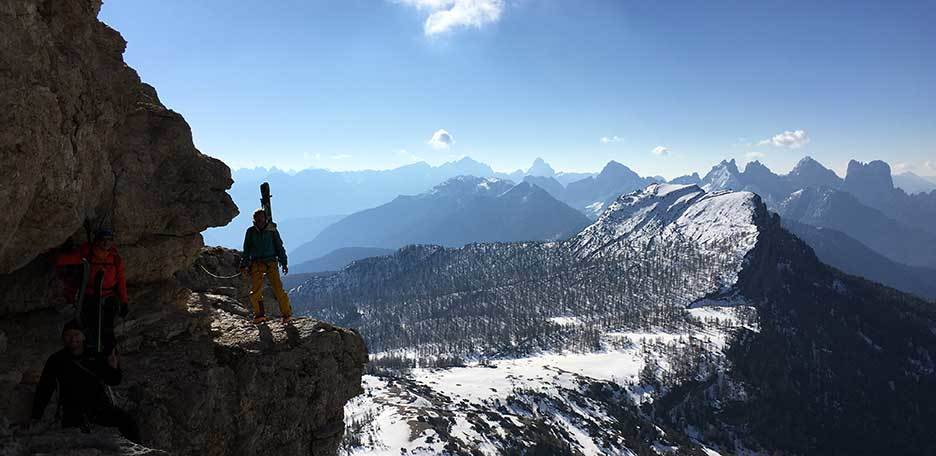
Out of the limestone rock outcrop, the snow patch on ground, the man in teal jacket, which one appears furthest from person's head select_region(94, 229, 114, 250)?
the snow patch on ground

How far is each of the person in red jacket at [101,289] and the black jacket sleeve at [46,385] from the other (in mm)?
1952

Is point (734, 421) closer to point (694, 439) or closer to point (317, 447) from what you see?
point (694, 439)

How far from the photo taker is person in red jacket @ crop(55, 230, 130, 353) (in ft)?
39.1

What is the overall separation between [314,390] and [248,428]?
265 centimetres

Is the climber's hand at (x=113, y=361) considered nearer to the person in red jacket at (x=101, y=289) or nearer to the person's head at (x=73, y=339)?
the person in red jacket at (x=101, y=289)

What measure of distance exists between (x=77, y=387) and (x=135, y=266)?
8.15 m

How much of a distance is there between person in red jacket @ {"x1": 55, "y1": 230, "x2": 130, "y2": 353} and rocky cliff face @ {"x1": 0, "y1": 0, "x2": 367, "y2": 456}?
4.86 ft

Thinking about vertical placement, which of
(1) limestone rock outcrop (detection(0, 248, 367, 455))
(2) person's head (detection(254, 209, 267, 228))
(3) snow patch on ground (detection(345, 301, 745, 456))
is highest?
(2) person's head (detection(254, 209, 267, 228))

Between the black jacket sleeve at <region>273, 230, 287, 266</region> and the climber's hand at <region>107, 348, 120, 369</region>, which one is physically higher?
the black jacket sleeve at <region>273, 230, 287, 266</region>

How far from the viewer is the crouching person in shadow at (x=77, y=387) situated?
945 cm

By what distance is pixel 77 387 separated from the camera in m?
9.72

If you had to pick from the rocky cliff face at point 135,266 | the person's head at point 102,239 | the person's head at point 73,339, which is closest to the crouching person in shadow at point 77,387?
the person's head at point 73,339

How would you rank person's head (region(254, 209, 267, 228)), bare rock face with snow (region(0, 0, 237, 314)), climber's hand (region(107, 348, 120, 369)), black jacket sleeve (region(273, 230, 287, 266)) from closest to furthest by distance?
climber's hand (region(107, 348, 120, 369))
bare rock face with snow (region(0, 0, 237, 314))
person's head (region(254, 209, 267, 228))
black jacket sleeve (region(273, 230, 287, 266))

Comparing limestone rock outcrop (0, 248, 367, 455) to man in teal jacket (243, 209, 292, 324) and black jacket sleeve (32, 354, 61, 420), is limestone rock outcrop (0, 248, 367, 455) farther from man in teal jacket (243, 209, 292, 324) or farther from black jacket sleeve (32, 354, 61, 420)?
man in teal jacket (243, 209, 292, 324)
